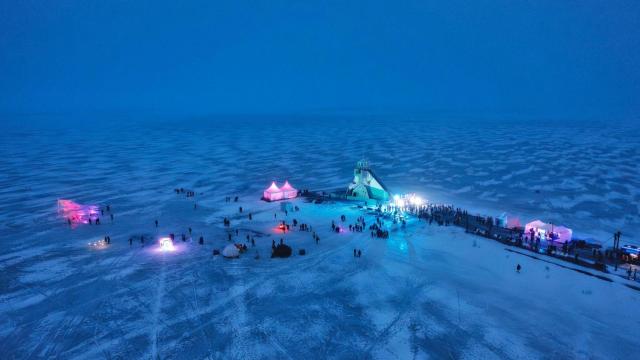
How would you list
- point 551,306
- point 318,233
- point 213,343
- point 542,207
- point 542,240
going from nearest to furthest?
point 213,343, point 551,306, point 542,240, point 318,233, point 542,207

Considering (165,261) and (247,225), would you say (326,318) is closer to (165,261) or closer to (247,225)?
(165,261)

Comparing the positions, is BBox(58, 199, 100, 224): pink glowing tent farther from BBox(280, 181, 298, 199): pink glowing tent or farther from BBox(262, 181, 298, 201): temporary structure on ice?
BBox(280, 181, 298, 199): pink glowing tent

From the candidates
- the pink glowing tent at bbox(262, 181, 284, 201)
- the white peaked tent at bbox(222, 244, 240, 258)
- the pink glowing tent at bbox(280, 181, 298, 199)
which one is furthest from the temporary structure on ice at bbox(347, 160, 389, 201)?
the white peaked tent at bbox(222, 244, 240, 258)

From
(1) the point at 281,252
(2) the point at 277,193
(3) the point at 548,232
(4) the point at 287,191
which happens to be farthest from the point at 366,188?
(3) the point at 548,232

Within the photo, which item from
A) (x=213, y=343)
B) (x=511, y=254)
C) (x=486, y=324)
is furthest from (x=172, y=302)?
(x=511, y=254)

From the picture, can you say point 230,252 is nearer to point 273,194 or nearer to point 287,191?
point 273,194

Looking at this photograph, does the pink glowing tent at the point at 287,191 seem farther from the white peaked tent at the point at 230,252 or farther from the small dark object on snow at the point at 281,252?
the white peaked tent at the point at 230,252

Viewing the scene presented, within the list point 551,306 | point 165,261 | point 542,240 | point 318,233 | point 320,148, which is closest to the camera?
point 551,306
